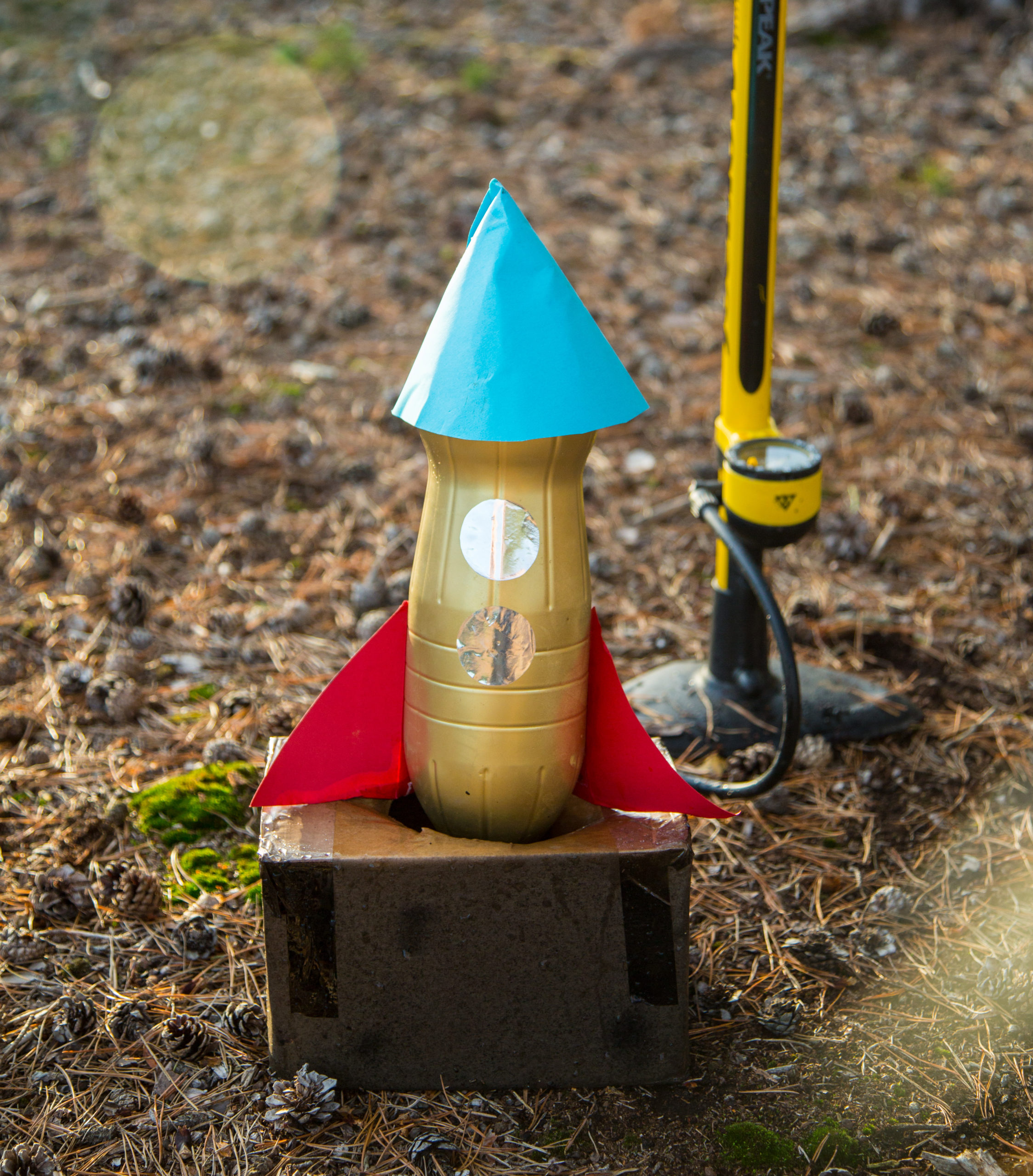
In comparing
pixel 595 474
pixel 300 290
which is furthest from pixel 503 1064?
pixel 300 290

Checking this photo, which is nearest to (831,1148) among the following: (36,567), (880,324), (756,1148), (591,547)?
(756,1148)

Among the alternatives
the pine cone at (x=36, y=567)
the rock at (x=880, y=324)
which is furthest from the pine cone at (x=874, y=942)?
the rock at (x=880, y=324)

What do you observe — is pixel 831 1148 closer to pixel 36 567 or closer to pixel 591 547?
pixel 591 547

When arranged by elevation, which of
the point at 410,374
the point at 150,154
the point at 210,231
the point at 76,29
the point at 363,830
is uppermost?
the point at 76,29

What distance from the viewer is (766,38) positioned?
1.99 m

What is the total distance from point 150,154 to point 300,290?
1998 millimetres

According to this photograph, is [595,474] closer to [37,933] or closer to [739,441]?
[739,441]

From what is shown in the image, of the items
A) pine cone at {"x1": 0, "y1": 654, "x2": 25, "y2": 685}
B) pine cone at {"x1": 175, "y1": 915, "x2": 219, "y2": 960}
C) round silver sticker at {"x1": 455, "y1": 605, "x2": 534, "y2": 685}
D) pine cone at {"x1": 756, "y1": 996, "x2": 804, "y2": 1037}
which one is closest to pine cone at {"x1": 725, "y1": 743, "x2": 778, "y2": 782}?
pine cone at {"x1": 756, "y1": 996, "x2": 804, "y2": 1037}

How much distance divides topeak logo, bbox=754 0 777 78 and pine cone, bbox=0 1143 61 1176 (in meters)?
2.03

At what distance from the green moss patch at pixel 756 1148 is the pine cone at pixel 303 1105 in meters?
0.54

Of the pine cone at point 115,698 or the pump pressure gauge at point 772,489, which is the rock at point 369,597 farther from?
the pump pressure gauge at point 772,489

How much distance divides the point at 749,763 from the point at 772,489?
56 centimetres

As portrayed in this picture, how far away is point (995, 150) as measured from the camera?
18.6 ft

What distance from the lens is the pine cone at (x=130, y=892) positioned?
193 centimetres
